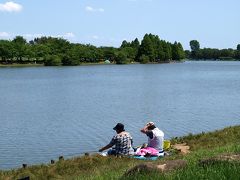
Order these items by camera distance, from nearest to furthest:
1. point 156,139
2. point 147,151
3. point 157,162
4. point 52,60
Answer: point 157,162, point 147,151, point 156,139, point 52,60

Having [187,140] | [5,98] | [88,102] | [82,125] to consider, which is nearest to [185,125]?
[82,125]

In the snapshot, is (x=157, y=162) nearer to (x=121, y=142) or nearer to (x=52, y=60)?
(x=121, y=142)

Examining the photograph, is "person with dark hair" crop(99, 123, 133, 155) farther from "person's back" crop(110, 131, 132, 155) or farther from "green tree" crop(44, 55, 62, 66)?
"green tree" crop(44, 55, 62, 66)

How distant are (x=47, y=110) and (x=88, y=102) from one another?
324 inches

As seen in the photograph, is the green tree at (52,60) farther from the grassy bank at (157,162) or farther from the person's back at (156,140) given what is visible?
the person's back at (156,140)

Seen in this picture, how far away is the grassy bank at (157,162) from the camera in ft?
28.4

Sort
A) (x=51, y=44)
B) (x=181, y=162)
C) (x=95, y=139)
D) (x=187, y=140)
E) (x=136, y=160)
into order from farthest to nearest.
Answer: (x=51, y=44) < (x=95, y=139) < (x=187, y=140) < (x=136, y=160) < (x=181, y=162)

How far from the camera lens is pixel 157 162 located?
10.7 meters

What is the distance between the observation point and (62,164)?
16.3 meters

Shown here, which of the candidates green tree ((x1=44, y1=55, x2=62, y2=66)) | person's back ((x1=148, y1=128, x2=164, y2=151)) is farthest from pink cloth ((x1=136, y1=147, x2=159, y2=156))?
green tree ((x1=44, y1=55, x2=62, y2=66))

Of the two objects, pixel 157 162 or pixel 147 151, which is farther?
pixel 147 151

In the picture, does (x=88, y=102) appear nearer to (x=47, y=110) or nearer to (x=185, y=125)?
(x=47, y=110)

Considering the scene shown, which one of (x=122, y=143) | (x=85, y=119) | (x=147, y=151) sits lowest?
(x=85, y=119)

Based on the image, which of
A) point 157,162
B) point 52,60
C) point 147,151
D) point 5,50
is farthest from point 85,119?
point 52,60
